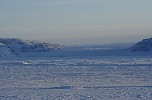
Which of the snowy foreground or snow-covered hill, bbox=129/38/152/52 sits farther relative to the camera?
snow-covered hill, bbox=129/38/152/52

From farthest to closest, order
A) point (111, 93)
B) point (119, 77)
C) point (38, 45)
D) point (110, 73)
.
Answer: point (38, 45) → point (110, 73) → point (119, 77) → point (111, 93)

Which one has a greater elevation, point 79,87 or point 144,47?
point 144,47

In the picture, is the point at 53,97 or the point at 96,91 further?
the point at 96,91

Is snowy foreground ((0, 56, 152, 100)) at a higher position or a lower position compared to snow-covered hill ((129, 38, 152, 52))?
lower

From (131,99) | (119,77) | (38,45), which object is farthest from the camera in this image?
(38,45)

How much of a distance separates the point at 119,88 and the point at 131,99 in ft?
6.61

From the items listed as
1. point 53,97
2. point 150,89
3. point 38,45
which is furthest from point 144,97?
point 38,45

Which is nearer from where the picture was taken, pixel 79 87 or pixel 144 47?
pixel 79 87

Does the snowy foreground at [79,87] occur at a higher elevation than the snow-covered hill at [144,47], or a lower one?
lower

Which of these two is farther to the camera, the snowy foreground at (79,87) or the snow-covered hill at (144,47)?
the snow-covered hill at (144,47)

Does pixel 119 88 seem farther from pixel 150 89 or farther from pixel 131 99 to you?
pixel 131 99

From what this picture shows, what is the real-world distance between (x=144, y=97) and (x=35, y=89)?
350cm

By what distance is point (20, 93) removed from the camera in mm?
12328

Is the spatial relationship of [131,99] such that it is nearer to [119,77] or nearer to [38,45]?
[119,77]
